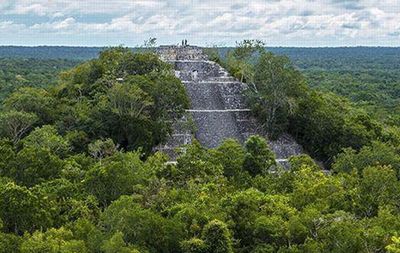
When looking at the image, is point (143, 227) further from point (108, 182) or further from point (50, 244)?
point (108, 182)

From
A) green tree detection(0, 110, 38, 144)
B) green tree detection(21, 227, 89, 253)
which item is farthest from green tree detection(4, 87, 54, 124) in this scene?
green tree detection(21, 227, 89, 253)

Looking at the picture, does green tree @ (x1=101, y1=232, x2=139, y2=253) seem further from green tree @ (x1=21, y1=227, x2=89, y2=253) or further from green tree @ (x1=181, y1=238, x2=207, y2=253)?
green tree @ (x1=181, y1=238, x2=207, y2=253)

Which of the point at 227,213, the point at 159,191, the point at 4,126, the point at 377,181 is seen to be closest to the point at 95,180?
the point at 159,191

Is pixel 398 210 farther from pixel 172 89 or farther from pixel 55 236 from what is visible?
pixel 172 89

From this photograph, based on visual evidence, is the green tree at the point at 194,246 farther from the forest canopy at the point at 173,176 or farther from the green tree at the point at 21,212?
the green tree at the point at 21,212

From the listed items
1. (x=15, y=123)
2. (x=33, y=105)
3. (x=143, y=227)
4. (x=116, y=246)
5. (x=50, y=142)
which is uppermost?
(x=33, y=105)

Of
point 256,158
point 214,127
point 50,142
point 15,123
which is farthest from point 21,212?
point 214,127

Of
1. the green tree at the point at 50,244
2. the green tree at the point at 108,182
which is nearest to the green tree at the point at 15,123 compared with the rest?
the green tree at the point at 108,182

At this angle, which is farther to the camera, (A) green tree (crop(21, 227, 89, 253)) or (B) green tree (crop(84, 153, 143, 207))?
(B) green tree (crop(84, 153, 143, 207))
